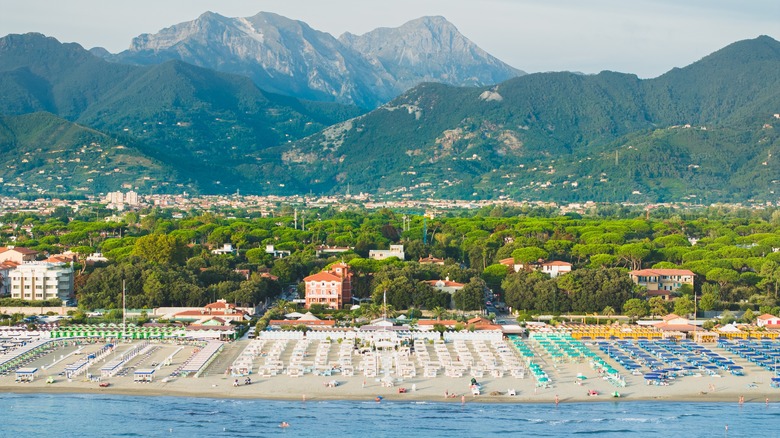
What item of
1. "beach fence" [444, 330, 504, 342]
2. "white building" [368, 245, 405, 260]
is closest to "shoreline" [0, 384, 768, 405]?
"beach fence" [444, 330, 504, 342]

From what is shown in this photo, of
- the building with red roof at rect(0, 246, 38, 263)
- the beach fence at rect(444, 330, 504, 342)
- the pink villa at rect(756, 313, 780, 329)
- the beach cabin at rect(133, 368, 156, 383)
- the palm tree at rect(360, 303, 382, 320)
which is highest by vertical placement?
the building with red roof at rect(0, 246, 38, 263)

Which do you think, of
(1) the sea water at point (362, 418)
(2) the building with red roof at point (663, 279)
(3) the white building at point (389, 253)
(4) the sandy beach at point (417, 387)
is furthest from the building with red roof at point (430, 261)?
(1) the sea water at point (362, 418)

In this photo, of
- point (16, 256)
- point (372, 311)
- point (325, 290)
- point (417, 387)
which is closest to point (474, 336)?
point (372, 311)

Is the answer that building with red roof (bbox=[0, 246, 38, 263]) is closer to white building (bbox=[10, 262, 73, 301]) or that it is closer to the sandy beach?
white building (bbox=[10, 262, 73, 301])

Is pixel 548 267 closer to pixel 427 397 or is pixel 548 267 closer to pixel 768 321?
pixel 768 321

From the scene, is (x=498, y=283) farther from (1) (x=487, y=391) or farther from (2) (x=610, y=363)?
(1) (x=487, y=391)

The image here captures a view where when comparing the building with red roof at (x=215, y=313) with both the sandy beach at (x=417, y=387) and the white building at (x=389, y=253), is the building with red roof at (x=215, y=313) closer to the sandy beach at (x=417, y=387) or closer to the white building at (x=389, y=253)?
the sandy beach at (x=417, y=387)
